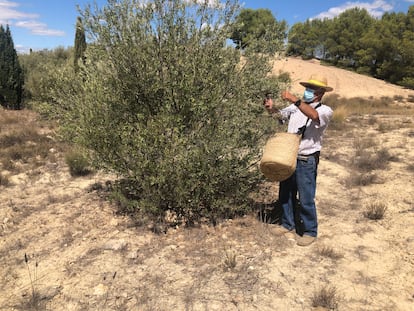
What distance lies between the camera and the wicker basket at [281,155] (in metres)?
3.57

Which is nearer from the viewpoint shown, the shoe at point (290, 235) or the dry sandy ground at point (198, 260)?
the dry sandy ground at point (198, 260)

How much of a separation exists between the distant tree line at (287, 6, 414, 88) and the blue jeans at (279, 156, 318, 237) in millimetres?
26697

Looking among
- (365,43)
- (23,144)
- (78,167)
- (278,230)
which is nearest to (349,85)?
(365,43)

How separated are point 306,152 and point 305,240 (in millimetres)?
1034

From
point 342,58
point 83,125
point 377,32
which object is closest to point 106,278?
point 83,125

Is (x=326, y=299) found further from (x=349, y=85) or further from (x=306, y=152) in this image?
(x=349, y=85)

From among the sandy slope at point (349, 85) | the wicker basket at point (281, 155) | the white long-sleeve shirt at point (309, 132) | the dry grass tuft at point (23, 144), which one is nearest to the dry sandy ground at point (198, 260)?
the wicker basket at point (281, 155)

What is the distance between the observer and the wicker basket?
11.7 ft

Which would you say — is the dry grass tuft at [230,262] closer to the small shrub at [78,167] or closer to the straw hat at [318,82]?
the straw hat at [318,82]

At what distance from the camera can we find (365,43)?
113ft

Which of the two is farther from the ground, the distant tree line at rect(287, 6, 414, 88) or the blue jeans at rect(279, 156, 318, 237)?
the distant tree line at rect(287, 6, 414, 88)

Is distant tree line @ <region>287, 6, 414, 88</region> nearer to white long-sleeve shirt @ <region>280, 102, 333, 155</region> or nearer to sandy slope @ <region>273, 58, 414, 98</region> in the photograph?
sandy slope @ <region>273, 58, 414, 98</region>

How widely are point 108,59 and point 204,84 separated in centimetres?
123

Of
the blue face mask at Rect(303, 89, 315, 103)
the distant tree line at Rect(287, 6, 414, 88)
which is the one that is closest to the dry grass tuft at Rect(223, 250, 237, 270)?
the blue face mask at Rect(303, 89, 315, 103)
